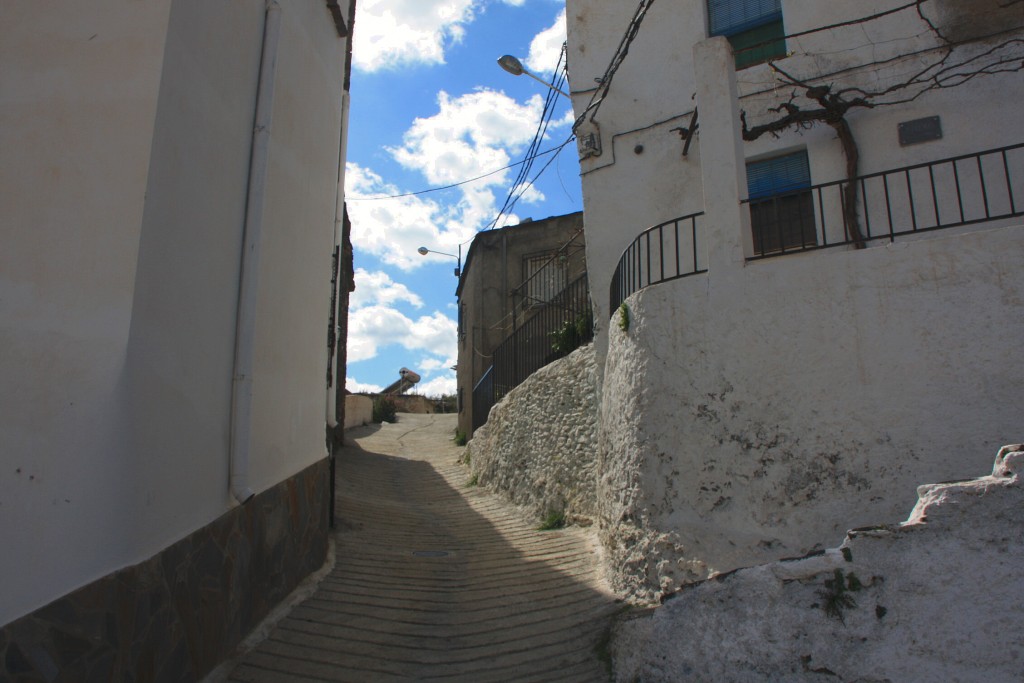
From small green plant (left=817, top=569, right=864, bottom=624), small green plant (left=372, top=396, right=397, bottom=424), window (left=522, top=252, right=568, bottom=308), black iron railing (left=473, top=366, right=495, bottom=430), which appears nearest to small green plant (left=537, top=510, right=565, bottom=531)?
small green plant (left=817, top=569, right=864, bottom=624)

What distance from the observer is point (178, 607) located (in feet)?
13.4

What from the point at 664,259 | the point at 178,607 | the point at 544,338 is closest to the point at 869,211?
the point at 664,259

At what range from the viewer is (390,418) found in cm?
2412

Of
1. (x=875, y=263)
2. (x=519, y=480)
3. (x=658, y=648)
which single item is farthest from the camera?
(x=519, y=480)

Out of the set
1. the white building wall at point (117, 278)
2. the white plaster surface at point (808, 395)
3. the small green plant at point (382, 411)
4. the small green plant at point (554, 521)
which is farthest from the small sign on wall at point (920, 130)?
the small green plant at point (382, 411)

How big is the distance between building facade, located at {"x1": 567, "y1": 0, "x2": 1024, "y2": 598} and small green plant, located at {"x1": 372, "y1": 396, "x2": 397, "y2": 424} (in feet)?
51.9

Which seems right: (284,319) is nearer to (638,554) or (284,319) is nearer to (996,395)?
(638,554)

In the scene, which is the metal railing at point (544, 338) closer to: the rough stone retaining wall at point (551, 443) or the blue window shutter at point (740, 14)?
the rough stone retaining wall at point (551, 443)

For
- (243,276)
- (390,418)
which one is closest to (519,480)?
(243,276)

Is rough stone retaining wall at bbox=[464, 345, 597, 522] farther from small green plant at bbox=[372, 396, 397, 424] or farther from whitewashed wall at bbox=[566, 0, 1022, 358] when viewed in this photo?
small green plant at bbox=[372, 396, 397, 424]

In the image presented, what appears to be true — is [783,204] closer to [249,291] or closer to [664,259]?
[664,259]

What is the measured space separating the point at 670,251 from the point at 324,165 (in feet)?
13.6

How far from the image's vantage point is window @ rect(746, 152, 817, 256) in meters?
8.16

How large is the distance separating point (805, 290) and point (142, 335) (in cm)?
457
